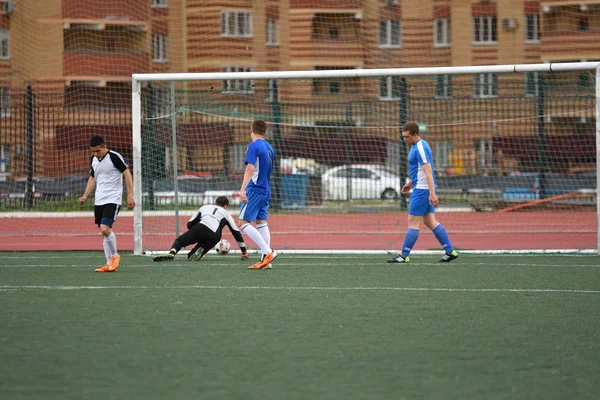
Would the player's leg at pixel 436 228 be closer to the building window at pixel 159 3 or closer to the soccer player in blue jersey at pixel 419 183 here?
the soccer player in blue jersey at pixel 419 183

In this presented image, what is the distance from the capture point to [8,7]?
40438 mm

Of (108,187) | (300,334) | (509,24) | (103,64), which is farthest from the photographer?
(509,24)

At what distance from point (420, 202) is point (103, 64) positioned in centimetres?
3116

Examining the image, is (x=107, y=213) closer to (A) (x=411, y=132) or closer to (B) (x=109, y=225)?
(B) (x=109, y=225)

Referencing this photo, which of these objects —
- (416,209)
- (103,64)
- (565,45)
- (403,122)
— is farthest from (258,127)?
(565,45)

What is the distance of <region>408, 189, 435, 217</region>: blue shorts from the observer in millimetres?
12328

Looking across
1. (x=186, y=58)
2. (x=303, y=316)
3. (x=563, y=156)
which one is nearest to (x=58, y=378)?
(x=303, y=316)

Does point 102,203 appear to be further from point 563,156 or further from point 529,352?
point 563,156

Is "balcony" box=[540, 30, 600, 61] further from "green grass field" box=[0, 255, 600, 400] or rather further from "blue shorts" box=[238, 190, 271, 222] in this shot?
"blue shorts" box=[238, 190, 271, 222]

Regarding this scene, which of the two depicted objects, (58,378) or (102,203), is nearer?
(58,378)

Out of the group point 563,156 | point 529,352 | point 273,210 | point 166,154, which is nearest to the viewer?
point 529,352

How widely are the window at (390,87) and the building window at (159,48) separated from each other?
23016 millimetres

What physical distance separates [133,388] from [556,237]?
43.7 feet

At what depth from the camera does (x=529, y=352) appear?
627 centimetres
